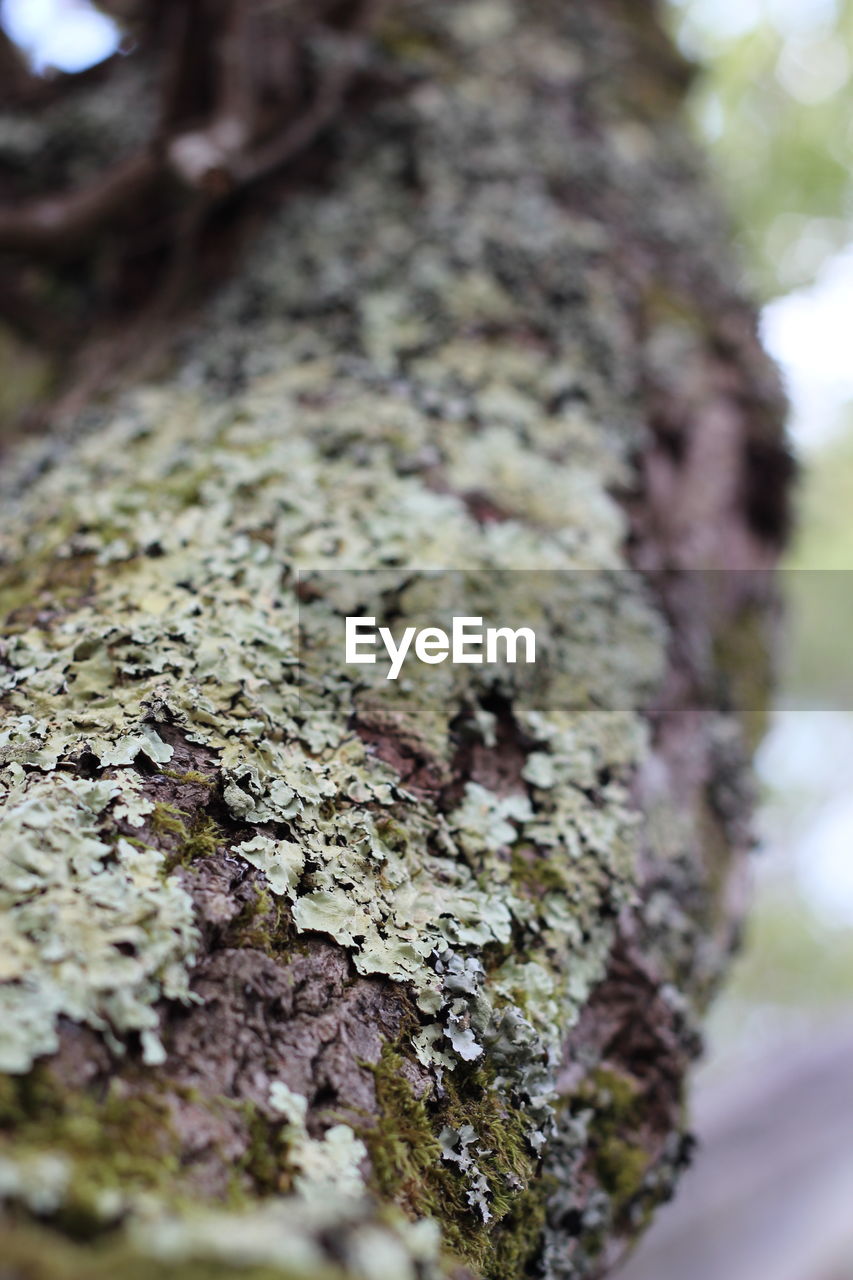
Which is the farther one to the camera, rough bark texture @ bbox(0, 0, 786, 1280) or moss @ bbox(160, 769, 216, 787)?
moss @ bbox(160, 769, 216, 787)

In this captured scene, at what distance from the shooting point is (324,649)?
3.99ft

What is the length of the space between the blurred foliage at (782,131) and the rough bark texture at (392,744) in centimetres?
208

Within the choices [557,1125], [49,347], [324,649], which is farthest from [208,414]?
[557,1125]

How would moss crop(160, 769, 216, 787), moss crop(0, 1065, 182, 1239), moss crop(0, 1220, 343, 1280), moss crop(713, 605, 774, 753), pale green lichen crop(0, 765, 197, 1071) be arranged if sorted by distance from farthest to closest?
moss crop(713, 605, 774, 753), moss crop(160, 769, 216, 787), pale green lichen crop(0, 765, 197, 1071), moss crop(0, 1065, 182, 1239), moss crop(0, 1220, 343, 1280)

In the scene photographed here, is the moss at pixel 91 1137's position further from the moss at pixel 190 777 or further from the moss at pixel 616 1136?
the moss at pixel 616 1136

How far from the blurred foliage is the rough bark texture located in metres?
2.08

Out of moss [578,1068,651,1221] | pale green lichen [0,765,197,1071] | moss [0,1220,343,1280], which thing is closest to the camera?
moss [0,1220,343,1280]

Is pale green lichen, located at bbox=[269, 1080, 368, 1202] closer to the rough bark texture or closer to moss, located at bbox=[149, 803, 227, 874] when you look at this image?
the rough bark texture

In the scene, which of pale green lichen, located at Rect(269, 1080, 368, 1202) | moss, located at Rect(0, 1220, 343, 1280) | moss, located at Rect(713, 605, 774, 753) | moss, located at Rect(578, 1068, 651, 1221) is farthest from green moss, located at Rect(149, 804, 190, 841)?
moss, located at Rect(713, 605, 774, 753)

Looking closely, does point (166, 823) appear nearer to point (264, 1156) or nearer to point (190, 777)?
point (190, 777)

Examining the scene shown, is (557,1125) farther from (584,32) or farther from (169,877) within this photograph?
(584,32)

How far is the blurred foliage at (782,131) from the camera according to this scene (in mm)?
3760

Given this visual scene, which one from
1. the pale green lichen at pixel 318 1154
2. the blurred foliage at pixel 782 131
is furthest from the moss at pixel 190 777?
the blurred foliage at pixel 782 131

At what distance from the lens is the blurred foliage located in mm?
3760
